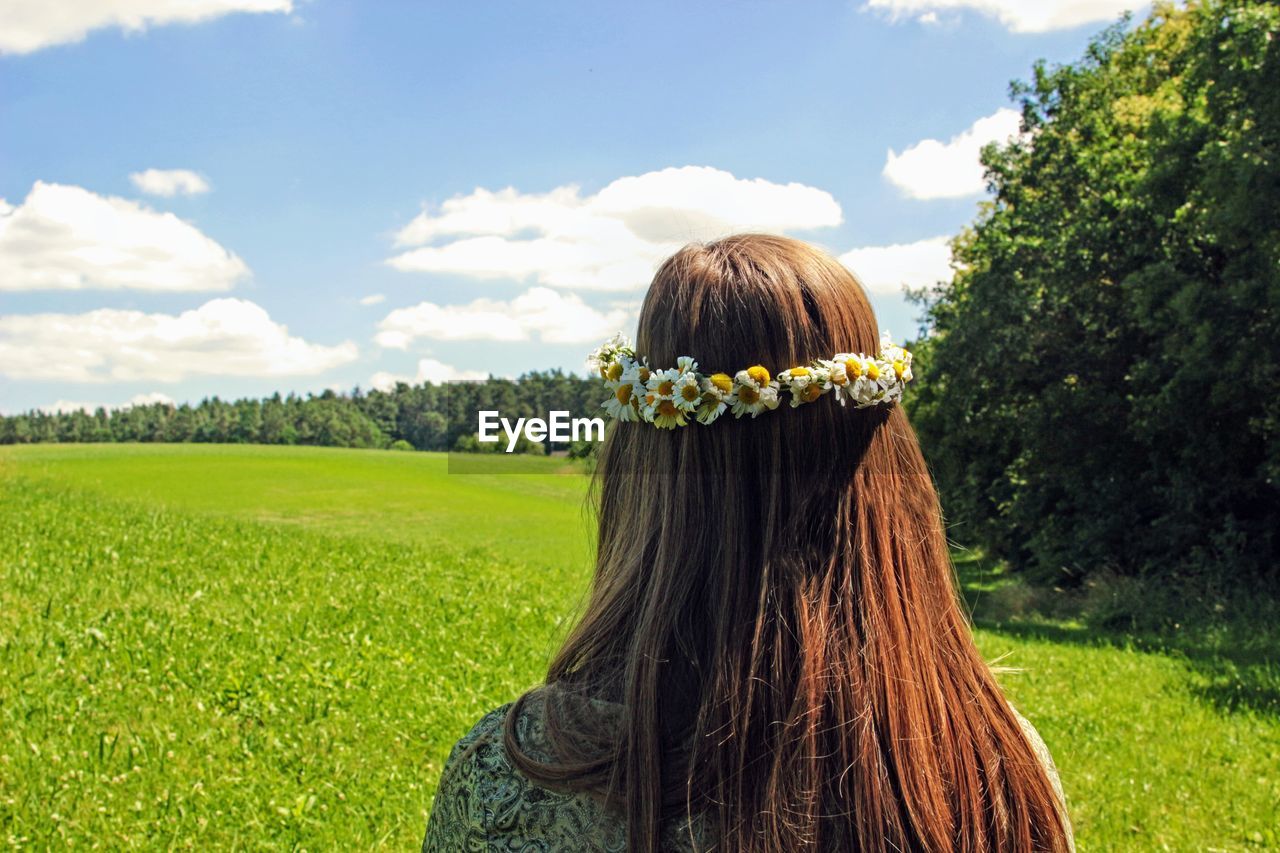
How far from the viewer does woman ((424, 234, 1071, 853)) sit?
1.41 meters

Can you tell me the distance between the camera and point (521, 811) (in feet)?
4.73

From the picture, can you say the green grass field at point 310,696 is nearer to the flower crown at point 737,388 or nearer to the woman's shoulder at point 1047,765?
the flower crown at point 737,388

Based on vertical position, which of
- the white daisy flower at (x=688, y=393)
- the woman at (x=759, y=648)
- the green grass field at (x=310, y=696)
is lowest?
the green grass field at (x=310, y=696)

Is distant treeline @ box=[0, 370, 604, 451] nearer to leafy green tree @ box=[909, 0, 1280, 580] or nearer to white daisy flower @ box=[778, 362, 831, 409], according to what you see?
leafy green tree @ box=[909, 0, 1280, 580]

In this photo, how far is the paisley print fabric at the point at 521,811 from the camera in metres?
1.42

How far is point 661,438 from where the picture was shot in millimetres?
1530

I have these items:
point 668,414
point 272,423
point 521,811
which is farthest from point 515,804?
point 272,423

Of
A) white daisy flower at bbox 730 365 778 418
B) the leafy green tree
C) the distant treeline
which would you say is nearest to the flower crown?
white daisy flower at bbox 730 365 778 418

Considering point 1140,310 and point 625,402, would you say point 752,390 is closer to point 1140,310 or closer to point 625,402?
point 625,402

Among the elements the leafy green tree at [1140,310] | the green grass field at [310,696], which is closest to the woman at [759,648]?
the green grass field at [310,696]

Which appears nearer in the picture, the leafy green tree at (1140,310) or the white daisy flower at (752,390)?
the white daisy flower at (752,390)

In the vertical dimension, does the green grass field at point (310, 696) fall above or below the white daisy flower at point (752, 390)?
below

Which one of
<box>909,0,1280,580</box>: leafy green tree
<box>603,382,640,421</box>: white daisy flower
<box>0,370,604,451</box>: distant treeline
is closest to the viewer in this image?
<box>603,382,640,421</box>: white daisy flower

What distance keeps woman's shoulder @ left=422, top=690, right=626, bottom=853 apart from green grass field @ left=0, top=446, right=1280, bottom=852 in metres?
0.51
